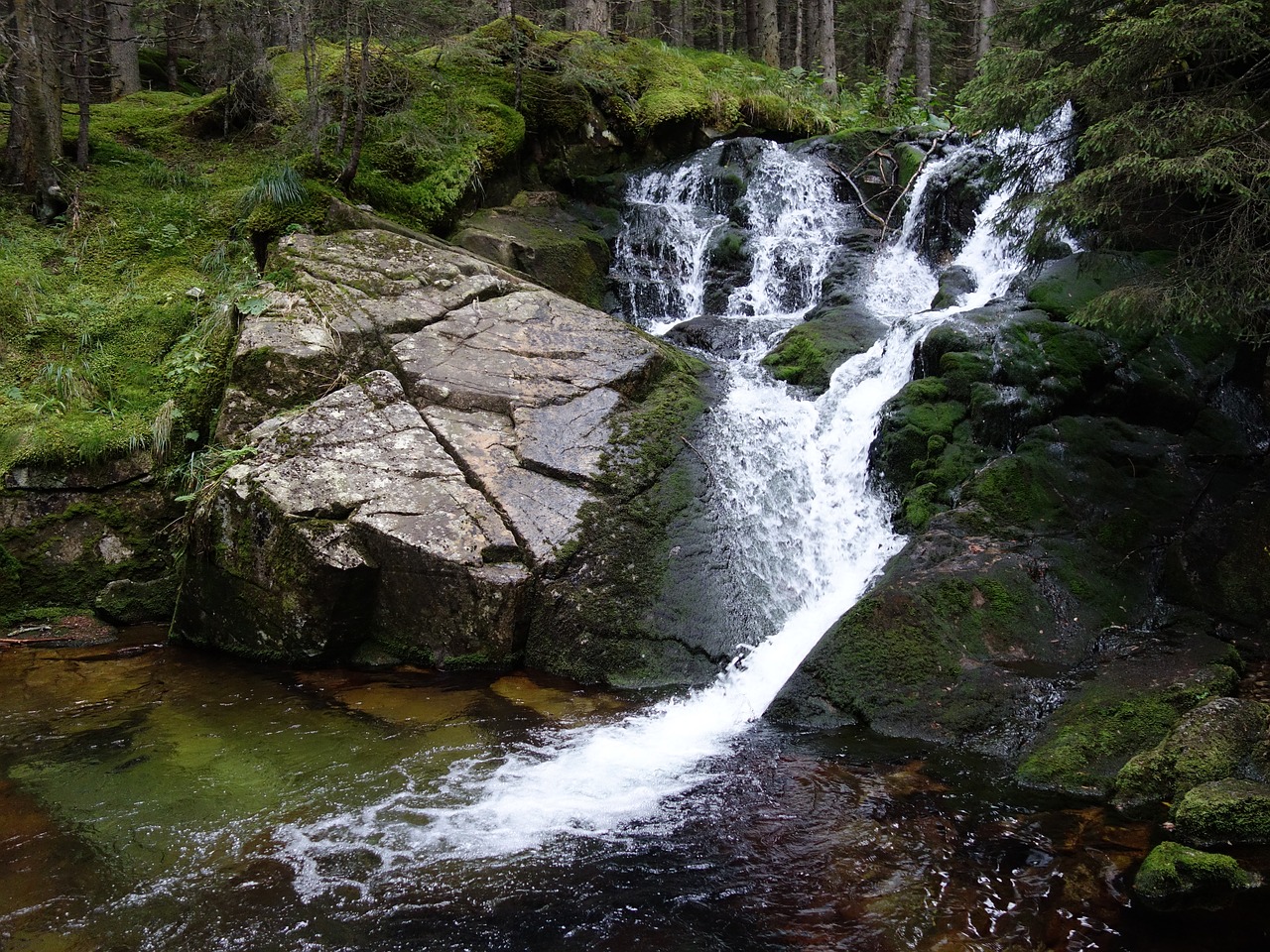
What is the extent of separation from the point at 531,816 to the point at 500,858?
42 centimetres

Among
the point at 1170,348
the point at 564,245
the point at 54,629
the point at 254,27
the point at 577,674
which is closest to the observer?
the point at 577,674

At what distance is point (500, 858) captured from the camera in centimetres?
430

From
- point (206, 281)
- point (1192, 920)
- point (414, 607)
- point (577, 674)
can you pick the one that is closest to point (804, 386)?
point (577, 674)

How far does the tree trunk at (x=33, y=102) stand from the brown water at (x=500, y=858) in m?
7.55

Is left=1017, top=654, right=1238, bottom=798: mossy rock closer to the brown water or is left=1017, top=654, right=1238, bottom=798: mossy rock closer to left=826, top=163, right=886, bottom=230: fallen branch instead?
the brown water

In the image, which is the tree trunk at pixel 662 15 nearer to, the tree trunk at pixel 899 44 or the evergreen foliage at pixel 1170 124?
the tree trunk at pixel 899 44

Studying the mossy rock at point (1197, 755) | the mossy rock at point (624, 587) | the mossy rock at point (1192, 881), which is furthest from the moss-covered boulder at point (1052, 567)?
the mossy rock at point (624, 587)

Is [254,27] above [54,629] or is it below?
above

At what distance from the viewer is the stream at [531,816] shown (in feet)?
12.4

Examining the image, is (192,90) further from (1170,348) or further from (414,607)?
(1170,348)

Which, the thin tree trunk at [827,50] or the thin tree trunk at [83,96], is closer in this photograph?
the thin tree trunk at [83,96]

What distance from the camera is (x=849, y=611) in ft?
21.2

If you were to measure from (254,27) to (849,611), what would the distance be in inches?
570

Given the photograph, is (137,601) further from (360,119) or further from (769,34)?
(769,34)
